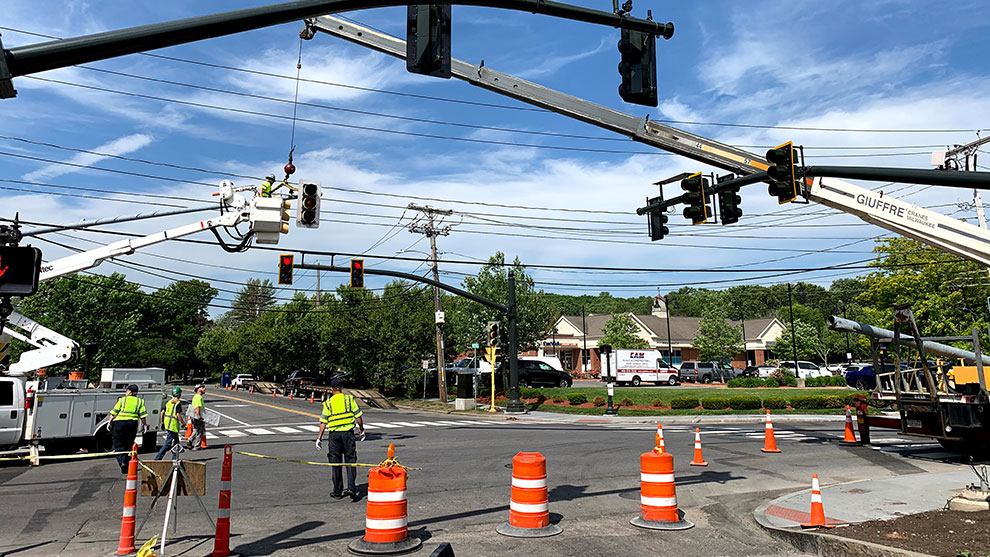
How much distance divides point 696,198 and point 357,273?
13.2 metres

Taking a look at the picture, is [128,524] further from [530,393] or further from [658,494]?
[530,393]

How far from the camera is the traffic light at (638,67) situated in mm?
7262

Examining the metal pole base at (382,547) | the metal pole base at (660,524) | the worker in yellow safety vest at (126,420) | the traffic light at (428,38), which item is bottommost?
the metal pole base at (660,524)

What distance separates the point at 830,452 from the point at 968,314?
928 inches

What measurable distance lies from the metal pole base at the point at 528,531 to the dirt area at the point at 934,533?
123 inches

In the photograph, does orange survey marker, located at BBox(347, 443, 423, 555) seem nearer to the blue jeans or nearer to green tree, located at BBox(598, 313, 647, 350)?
the blue jeans

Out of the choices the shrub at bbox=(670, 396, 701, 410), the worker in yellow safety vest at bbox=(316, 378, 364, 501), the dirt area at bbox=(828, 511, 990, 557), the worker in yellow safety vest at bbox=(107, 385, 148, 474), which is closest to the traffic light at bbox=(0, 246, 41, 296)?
the worker in yellow safety vest at bbox=(316, 378, 364, 501)

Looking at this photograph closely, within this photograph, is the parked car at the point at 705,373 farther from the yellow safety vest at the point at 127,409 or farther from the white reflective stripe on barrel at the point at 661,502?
the white reflective stripe on barrel at the point at 661,502

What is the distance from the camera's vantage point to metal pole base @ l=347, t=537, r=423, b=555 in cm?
700

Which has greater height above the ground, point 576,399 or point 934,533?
point 576,399

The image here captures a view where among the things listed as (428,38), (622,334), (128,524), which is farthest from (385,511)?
(622,334)

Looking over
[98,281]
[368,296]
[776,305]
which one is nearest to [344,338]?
[368,296]

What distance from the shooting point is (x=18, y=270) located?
5672mm

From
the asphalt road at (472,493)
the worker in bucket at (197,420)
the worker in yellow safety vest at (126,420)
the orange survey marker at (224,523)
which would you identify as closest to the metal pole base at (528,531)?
the asphalt road at (472,493)
